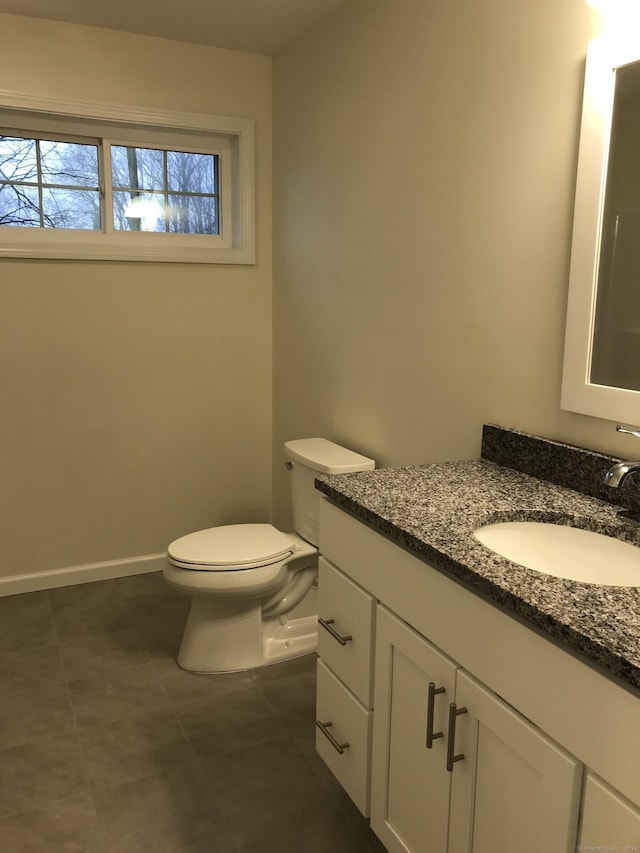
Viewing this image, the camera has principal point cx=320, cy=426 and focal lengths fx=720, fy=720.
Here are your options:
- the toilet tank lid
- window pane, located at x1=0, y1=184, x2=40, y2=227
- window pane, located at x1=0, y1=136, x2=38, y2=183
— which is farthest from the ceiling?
the toilet tank lid

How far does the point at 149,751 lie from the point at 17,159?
230cm

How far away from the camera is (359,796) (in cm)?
163

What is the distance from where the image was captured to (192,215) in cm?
326

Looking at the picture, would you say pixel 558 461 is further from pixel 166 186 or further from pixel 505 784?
pixel 166 186

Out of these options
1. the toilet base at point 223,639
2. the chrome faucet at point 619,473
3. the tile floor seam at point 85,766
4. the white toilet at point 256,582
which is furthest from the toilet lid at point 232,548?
the chrome faucet at point 619,473

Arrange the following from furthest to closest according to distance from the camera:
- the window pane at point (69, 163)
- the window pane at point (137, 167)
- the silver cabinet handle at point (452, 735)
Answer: the window pane at point (137, 167), the window pane at point (69, 163), the silver cabinet handle at point (452, 735)

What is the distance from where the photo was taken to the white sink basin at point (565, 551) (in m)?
1.33

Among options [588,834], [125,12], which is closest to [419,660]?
[588,834]

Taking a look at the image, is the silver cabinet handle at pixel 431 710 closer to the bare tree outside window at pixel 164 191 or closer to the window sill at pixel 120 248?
the window sill at pixel 120 248

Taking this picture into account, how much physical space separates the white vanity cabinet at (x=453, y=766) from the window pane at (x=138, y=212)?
226 cm

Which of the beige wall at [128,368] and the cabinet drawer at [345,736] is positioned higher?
the beige wall at [128,368]

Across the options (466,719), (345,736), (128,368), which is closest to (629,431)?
(466,719)

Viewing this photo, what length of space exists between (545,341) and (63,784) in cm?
172

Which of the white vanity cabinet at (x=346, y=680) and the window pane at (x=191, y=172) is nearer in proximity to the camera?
the white vanity cabinet at (x=346, y=680)
